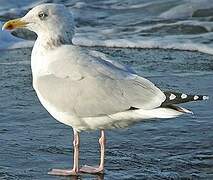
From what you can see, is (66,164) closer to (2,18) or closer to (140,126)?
(140,126)

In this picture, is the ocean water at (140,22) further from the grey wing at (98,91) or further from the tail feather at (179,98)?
the tail feather at (179,98)

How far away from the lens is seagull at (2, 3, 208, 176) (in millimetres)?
4734

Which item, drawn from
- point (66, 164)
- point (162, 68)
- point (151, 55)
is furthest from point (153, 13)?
point (66, 164)

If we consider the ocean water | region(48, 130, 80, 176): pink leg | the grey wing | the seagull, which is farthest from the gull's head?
the ocean water

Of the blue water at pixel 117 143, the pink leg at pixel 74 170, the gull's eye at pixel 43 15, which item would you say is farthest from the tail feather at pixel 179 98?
the gull's eye at pixel 43 15

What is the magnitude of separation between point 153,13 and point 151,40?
2.17 m

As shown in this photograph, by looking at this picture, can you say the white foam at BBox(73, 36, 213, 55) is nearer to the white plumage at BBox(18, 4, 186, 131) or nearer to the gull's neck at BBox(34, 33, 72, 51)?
the gull's neck at BBox(34, 33, 72, 51)

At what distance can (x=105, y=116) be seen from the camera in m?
4.89

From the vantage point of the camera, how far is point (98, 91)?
4.86 meters

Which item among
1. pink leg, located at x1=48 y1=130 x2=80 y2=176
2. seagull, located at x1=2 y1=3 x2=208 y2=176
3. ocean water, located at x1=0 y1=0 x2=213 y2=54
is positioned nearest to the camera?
seagull, located at x1=2 y1=3 x2=208 y2=176

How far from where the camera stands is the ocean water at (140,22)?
9.73 metres

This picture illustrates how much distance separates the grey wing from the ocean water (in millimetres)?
4358

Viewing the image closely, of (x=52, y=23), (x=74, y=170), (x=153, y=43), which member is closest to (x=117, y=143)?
(x=74, y=170)

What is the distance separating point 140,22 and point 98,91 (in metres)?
6.43
